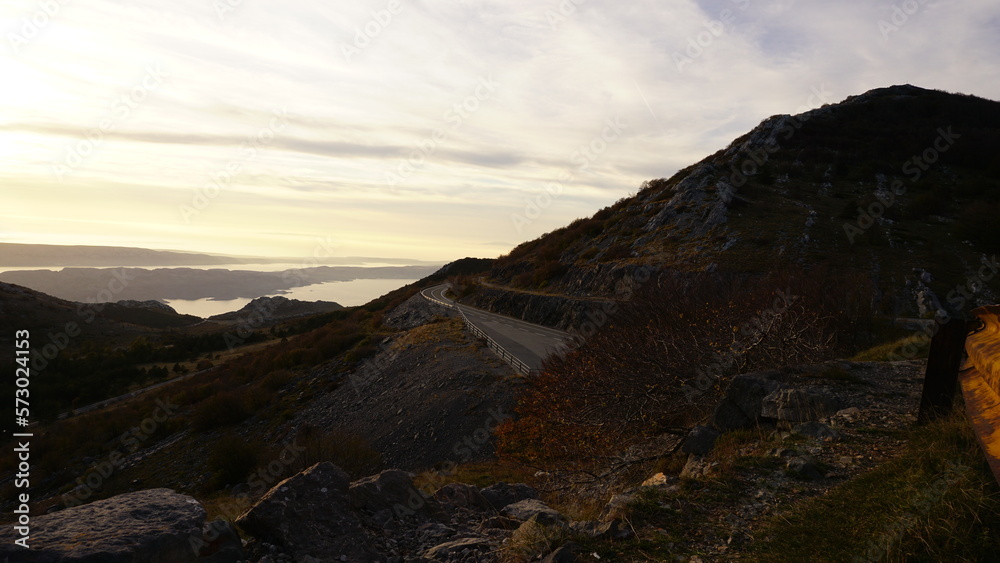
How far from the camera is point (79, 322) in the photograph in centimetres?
6050

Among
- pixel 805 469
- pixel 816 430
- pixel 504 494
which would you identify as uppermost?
pixel 816 430

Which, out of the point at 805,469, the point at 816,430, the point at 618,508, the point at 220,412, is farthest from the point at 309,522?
the point at 220,412

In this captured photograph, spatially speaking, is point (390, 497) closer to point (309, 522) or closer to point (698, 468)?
point (309, 522)

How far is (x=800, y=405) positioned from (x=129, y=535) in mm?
8274

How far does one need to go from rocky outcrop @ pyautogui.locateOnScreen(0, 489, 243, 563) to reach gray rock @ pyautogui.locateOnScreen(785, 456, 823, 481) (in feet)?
19.8

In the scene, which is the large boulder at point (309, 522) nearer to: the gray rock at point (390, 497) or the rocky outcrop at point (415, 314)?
the gray rock at point (390, 497)

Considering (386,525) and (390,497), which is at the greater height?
(390,497)

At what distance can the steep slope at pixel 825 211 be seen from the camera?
26.8 metres

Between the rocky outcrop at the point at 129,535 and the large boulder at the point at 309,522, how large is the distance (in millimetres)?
419

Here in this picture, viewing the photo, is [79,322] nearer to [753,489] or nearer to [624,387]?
[624,387]

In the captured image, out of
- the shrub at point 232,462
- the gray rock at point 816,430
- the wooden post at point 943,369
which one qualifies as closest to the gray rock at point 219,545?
the gray rock at point 816,430

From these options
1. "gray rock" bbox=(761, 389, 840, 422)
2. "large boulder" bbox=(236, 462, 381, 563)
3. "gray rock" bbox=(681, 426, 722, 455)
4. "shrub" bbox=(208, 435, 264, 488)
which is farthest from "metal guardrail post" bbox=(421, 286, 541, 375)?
"large boulder" bbox=(236, 462, 381, 563)

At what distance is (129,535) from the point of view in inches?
174

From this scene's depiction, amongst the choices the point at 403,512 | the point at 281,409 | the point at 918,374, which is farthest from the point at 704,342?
the point at 281,409
